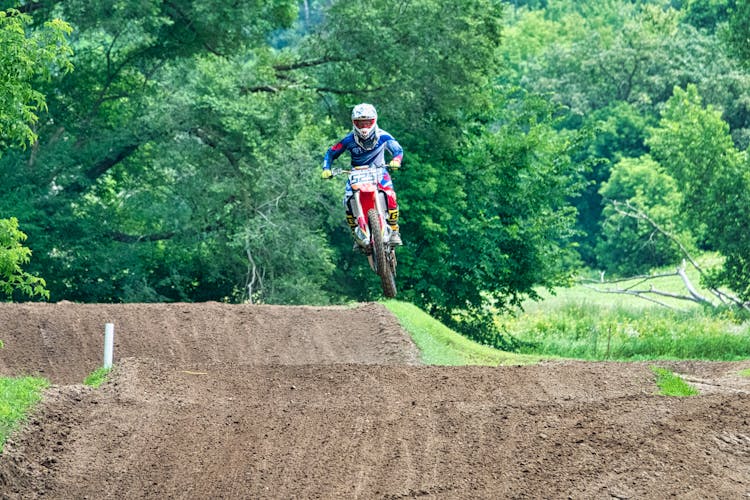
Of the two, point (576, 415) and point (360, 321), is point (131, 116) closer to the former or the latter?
point (360, 321)

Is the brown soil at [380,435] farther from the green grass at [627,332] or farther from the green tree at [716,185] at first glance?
the green tree at [716,185]

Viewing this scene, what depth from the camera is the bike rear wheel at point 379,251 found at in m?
16.3

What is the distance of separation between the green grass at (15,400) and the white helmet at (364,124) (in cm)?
516

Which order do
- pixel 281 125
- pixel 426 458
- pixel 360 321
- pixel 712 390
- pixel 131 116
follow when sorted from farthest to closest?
pixel 131 116, pixel 281 125, pixel 360 321, pixel 712 390, pixel 426 458

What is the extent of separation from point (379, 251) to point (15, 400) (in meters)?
5.17

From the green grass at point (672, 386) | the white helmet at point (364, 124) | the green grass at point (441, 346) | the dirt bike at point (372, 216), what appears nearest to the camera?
the green grass at point (672, 386)

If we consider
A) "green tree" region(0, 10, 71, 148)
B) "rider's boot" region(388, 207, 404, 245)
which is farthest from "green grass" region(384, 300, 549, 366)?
"green tree" region(0, 10, 71, 148)

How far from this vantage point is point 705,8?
77500 millimetres

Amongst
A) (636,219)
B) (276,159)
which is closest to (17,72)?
(276,159)

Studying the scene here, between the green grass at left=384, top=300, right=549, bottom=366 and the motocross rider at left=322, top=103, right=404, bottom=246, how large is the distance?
579cm

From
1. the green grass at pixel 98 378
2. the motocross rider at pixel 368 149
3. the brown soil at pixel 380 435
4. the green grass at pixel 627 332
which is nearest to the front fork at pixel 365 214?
the motocross rider at pixel 368 149

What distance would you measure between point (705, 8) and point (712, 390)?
215ft

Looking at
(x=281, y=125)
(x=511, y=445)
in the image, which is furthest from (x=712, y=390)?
(x=281, y=125)

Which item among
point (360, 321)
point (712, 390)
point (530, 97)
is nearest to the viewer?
point (712, 390)
